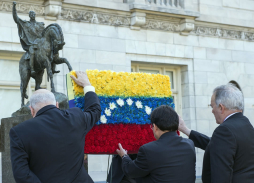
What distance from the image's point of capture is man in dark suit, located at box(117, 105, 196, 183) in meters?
3.27

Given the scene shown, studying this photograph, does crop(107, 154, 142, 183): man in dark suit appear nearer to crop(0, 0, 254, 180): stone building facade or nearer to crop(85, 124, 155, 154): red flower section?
crop(85, 124, 155, 154): red flower section

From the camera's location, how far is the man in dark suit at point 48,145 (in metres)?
3.05

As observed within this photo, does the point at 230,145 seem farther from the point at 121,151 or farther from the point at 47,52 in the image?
the point at 47,52

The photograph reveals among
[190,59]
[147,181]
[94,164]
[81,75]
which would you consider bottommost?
[94,164]

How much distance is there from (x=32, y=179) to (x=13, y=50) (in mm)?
7297

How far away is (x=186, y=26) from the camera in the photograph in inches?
488

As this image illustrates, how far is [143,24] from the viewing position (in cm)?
1173

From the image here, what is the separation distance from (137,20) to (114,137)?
7.58 metres

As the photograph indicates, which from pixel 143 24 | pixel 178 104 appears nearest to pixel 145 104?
pixel 143 24

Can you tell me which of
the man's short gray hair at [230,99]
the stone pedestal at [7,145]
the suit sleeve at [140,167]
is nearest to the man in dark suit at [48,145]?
the suit sleeve at [140,167]

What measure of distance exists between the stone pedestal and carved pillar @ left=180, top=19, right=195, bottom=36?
7668 mm

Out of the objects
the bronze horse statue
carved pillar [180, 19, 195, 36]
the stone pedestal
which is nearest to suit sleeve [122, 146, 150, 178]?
the stone pedestal

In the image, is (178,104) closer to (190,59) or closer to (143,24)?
(190,59)

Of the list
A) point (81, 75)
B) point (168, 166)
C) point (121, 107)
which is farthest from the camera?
point (121, 107)
